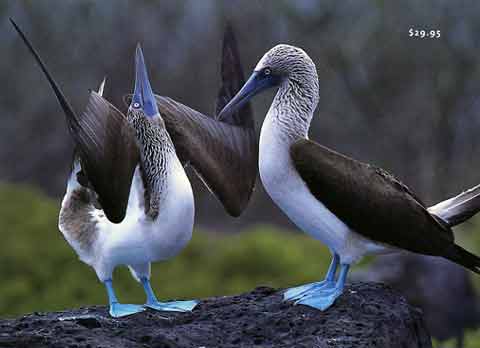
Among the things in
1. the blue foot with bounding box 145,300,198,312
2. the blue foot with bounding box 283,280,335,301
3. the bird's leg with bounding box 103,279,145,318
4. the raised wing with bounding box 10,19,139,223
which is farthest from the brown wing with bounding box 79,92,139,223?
the blue foot with bounding box 283,280,335,301

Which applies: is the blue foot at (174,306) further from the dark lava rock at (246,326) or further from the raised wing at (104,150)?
the raised wing at (104,150)

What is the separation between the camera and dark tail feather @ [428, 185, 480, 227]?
441 centimetres

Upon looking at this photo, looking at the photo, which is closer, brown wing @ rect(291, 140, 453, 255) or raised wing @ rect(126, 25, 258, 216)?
brown wing @ rect(291, 140, 453, 255)

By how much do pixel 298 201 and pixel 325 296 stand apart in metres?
0.47

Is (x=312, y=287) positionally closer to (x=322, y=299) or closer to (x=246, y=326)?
(x=322, y=299)

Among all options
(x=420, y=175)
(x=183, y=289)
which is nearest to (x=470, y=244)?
(x=420, y=175)

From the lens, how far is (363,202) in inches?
166

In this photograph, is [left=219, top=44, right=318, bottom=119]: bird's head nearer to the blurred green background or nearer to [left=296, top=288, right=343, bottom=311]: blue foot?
[left=296, top=288, right=343, bottom=311]: blue foot

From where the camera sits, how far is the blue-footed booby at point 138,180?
163 inches

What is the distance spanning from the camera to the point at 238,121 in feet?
16.3

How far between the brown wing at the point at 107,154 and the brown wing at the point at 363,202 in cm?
77

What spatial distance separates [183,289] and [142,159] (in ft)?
17.1

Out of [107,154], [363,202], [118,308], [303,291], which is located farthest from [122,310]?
[363,202]

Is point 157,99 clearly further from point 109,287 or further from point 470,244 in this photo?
point 470,244
